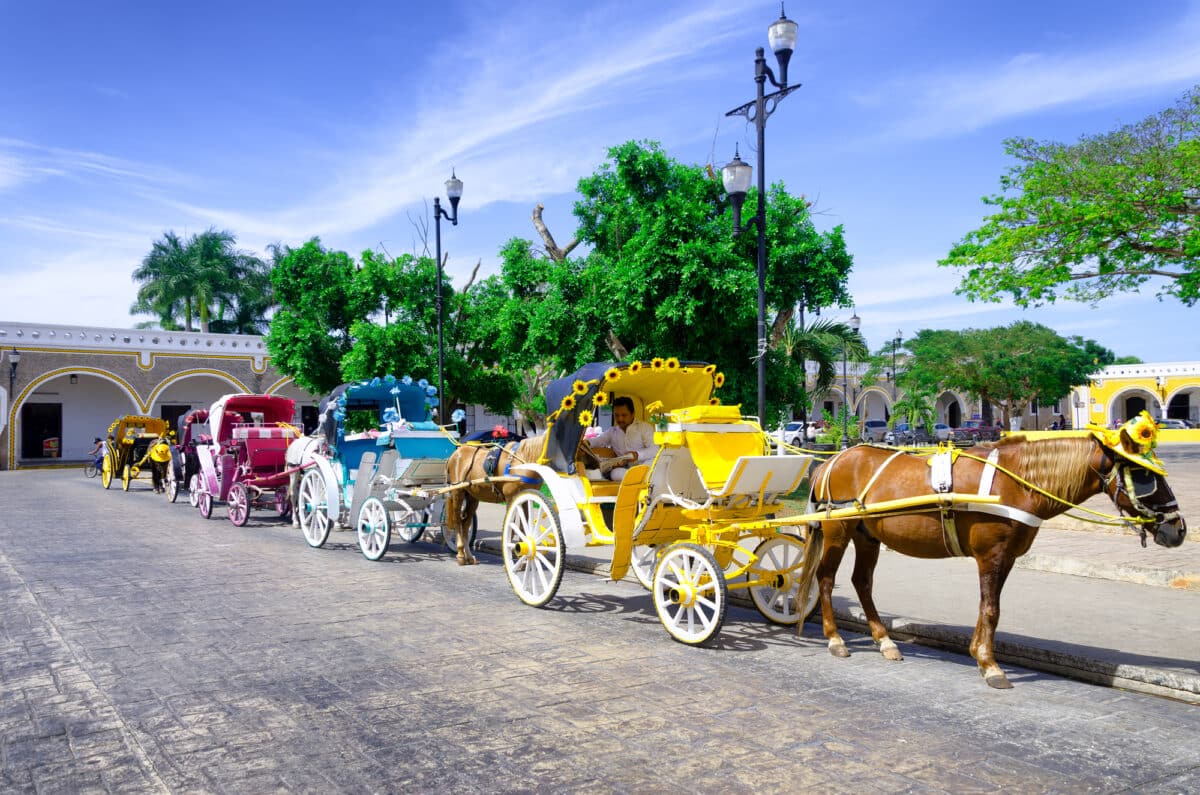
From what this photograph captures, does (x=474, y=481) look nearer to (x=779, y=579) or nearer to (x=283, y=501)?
(x=779, y=579)

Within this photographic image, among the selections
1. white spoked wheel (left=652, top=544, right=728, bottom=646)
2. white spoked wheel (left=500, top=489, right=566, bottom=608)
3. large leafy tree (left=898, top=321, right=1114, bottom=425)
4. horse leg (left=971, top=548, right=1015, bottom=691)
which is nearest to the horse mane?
horse leg (left=971, top=548, right=1015, bottom=691)

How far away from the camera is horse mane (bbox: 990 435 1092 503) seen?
5.29 meters

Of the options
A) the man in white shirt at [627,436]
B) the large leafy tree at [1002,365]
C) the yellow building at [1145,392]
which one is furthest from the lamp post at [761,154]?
the yellow building at [1145,392]

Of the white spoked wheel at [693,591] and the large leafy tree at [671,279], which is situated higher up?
the large leafy tree at [671,279]

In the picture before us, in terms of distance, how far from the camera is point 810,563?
6566 millimetres

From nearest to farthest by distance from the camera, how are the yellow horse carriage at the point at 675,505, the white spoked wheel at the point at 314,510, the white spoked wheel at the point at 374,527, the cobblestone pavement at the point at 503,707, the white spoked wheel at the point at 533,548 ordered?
the cobblestone pavement at the point at 503,707
the yellow horse carriage at the point at 675,505
the white spoked wheel at the point at 533,548
the white spoked wheel at the point at 374,527
the white spoked wheel at the point at 314,510

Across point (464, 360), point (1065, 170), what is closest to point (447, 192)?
point (464, 360)

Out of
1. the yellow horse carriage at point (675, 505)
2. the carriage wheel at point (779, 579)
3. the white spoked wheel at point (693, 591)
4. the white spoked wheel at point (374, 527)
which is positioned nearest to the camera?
the white spoked wheel at point (693, 591)

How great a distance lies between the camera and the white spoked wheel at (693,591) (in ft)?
20.3

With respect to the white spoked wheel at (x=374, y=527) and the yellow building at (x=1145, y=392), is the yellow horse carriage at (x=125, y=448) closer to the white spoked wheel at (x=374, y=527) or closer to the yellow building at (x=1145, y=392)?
the white spoked wheel at (x=374, y=527)

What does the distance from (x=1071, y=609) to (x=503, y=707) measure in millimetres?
5013

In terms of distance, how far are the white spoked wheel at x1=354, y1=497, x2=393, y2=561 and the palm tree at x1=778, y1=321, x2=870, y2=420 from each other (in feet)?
33.5

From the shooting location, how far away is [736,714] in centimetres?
487

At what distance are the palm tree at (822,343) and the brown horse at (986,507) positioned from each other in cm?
1232
